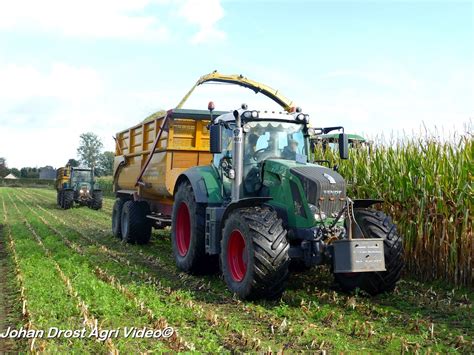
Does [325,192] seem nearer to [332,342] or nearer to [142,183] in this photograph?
[332,342]

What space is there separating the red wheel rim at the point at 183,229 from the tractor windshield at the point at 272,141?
1793 millimetres

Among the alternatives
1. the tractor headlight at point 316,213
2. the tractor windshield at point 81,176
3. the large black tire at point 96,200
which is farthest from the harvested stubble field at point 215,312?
the tractor windshield at point 81,176

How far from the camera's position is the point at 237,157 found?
641 cm

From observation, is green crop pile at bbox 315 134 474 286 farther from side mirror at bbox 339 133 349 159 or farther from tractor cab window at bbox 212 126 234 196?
tractor cab window at bbox 212 126 234 196

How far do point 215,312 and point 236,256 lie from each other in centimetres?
98

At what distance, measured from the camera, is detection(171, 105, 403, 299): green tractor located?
17.8 ft

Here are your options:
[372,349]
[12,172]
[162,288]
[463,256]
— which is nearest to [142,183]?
[162,288]

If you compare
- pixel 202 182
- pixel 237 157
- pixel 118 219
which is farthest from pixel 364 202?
pixel 118 219

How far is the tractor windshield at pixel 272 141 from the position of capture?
6621 mm

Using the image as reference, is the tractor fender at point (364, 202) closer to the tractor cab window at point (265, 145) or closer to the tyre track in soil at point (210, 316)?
the tractor cab window at point (265, 145)

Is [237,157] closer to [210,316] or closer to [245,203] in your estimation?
[245,203]

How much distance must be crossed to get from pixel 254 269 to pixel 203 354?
156 cm

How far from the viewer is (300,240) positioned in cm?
604

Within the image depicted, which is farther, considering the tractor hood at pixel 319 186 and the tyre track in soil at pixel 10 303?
the tractor hood at pixel 319 186
